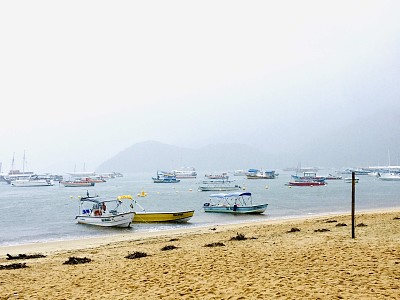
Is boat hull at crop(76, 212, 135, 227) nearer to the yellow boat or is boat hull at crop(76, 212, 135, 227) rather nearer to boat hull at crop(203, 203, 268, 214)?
the yellow boat

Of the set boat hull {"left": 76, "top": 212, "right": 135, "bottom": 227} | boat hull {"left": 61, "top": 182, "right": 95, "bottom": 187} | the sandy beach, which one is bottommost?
boat hull {"left": 61, "top": 182, "right": 95, "bottom": 187}

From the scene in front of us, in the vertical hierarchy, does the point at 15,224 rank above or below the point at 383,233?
below

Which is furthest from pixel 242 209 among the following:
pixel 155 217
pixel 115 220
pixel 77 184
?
pixel 77 184

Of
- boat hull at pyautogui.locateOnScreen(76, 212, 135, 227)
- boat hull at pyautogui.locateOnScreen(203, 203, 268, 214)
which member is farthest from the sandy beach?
boat hull at pyautogui.locateOnScreen(203, 203, 268, 214)

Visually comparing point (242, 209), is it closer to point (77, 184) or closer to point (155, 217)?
point (155, 217)

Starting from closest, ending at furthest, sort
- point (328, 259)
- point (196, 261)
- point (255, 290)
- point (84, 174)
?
1. point (255, 290)
2. point (328, 259)
3. point (196, 261)
4. point (84, 174)

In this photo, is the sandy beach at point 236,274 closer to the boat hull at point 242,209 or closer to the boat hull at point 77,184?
the boat hull at point 242,209

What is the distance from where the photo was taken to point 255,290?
8.56m

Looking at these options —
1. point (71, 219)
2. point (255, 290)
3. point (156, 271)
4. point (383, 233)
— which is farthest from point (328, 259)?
point (71, 219)

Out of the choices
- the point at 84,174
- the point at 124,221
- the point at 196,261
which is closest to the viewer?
the point at 196,261

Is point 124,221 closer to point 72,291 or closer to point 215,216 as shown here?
point 215,216

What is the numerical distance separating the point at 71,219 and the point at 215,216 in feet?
49.3

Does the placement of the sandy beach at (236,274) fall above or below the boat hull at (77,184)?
above

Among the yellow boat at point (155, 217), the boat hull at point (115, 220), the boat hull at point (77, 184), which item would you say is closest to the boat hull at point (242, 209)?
the yellow boat at point (155, 217)
